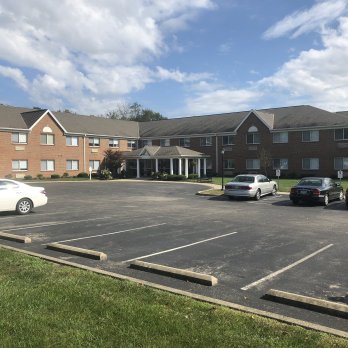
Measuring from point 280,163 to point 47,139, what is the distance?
26234 millimetres

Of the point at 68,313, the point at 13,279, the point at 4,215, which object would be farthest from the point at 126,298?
the point at 4,215

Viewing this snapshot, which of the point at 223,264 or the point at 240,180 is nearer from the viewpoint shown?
the point at 223,264

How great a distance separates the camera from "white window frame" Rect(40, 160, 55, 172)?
47.8 m

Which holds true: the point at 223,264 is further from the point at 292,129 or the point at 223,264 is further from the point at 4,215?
the point at 292,129

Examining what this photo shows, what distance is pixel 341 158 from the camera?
144ft

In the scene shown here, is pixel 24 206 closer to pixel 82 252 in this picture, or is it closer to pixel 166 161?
pixel 82 252

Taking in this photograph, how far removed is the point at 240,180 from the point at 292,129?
23.7m

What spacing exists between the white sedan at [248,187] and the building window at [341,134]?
69.5ft

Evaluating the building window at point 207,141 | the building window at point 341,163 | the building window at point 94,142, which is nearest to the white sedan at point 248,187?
the building window at point 341,163

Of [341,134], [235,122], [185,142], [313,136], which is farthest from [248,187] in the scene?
[185,142]

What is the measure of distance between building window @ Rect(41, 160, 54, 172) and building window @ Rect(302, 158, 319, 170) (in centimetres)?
2794

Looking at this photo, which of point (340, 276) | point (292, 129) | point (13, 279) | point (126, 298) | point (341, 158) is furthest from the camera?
point (292, 129)

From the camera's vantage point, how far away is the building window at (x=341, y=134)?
143ft

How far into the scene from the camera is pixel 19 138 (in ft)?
150
